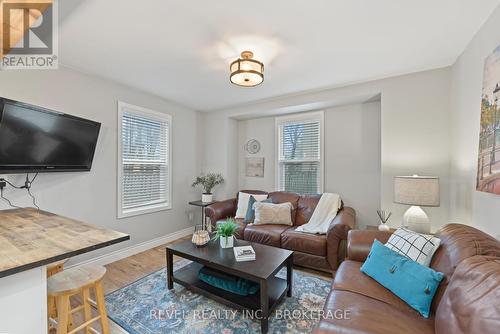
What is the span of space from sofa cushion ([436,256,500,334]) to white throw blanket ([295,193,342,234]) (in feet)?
5.63

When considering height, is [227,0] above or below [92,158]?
above

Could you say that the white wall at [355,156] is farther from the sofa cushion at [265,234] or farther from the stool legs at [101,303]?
the stool legs at [101,303]

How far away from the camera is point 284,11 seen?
167 centimetres

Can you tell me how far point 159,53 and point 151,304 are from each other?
2428 millimetres

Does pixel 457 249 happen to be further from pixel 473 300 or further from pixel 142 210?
pixel 142 210

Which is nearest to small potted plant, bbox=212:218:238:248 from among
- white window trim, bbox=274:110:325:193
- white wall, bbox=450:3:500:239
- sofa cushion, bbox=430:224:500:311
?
sofa cushion, bbox=430:224:500:311

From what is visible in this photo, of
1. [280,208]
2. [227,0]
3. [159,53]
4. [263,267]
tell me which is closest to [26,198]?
[159,53]

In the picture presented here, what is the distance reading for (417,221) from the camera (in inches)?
87.4

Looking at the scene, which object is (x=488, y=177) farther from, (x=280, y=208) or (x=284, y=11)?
(x=280, y=208)

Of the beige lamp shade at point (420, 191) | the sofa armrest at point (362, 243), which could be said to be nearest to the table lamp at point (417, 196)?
the beige lamp shade at point (420, 191)

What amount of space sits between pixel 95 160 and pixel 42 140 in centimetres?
70

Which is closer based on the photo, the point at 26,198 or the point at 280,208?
the point at 26,198

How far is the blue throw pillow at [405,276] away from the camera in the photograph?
1325 millimetres

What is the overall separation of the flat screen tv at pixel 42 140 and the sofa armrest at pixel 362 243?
298 cm
